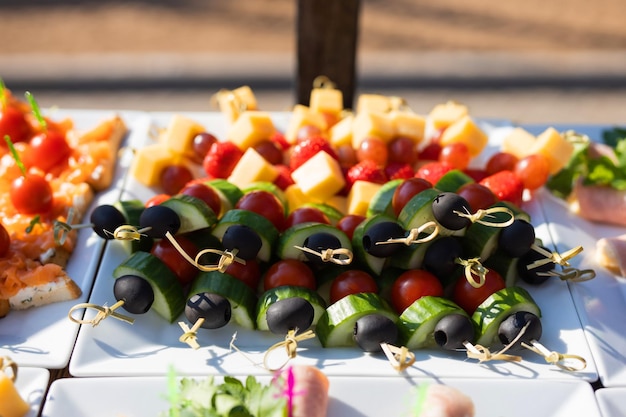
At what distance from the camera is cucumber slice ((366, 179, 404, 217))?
6.72ft

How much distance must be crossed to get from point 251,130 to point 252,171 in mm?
210

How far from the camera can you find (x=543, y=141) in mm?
2318

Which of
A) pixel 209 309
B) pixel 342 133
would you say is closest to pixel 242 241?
pixel 209 309

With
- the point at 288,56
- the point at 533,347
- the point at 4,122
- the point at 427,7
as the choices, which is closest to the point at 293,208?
the point at 533,347

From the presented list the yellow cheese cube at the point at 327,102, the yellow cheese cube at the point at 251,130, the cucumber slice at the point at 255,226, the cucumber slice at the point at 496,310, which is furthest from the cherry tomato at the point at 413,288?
the yellow cheese cube at the point at 327,102

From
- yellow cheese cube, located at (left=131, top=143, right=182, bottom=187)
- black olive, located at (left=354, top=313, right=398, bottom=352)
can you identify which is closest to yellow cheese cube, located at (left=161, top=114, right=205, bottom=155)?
yellow cheese cube, located at (left=131, top=143, right=182, bottom=187)

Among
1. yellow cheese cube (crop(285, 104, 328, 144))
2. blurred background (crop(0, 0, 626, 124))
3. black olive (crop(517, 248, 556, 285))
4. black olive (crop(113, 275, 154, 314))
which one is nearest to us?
black olive (crop(113, 275, 154, 314))

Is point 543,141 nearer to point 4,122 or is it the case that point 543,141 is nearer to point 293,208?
point 293,208

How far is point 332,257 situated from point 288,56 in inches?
146

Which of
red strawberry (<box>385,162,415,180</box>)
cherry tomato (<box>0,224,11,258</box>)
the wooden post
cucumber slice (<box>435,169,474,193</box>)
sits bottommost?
cherry tomato (<box>0,224,11,258</box>)

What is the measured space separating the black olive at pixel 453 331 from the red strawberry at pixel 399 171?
633 millimetres

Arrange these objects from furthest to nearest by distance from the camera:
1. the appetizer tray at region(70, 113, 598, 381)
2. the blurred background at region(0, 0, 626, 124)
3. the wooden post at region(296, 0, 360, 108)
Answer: the blurred background at region(0, 0, 626, 124) → the wooden post at region(296, 0, 360, 108) → the appetizer tray at region(70, 113, 598, 381)

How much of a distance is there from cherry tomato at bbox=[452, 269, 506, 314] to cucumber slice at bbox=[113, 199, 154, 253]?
0.86 metres

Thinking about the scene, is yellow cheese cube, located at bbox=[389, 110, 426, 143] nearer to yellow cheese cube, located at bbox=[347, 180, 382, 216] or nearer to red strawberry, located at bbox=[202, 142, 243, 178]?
yellow cheese cube, located at bbox=[347, 180, 382, 216]
